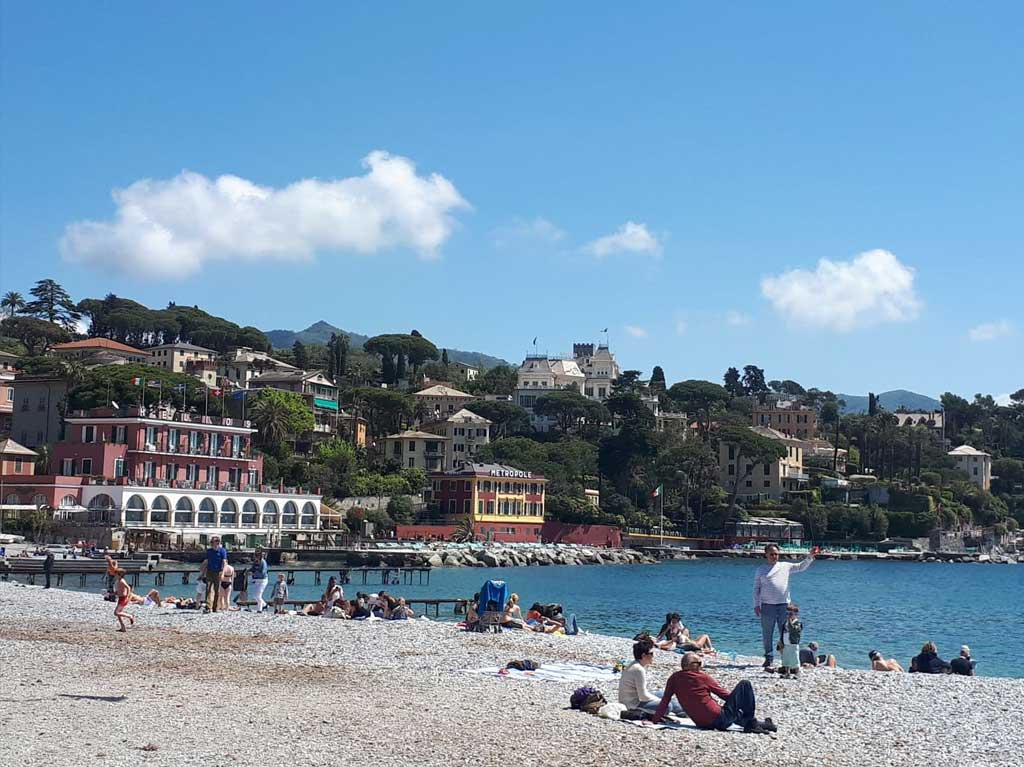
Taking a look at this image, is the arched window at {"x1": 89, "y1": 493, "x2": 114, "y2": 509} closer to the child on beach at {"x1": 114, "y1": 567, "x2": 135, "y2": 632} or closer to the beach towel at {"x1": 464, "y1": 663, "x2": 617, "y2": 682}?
the child on beach at {"x1": 114, "y1": 567, "x2": 135, "y2": 632}

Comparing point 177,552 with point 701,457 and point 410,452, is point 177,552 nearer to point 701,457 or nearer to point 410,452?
point 410,452

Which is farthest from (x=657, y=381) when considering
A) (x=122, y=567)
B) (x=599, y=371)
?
(x=122, y=567)

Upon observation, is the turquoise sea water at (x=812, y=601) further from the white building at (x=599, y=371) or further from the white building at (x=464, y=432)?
the white building at (x=599, y=371)

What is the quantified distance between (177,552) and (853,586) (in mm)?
41320

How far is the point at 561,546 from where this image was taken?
105m

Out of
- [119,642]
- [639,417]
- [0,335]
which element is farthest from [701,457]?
[119,642]

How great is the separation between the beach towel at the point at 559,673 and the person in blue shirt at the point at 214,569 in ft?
32.2

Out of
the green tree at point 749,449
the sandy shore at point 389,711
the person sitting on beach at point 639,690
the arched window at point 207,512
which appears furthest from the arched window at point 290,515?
the person sitting on beach at point 639,690

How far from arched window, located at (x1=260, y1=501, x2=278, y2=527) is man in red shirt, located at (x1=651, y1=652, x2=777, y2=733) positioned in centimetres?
7186

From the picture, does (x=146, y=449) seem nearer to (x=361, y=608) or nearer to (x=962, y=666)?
(x=361, y=608)

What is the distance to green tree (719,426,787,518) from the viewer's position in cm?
13552

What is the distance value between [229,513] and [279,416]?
2568 centimetres

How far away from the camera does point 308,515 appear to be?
8794cm

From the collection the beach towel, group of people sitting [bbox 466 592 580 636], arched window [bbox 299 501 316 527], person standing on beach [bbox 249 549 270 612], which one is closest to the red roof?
arched window [bbox 299 501 316 527]
